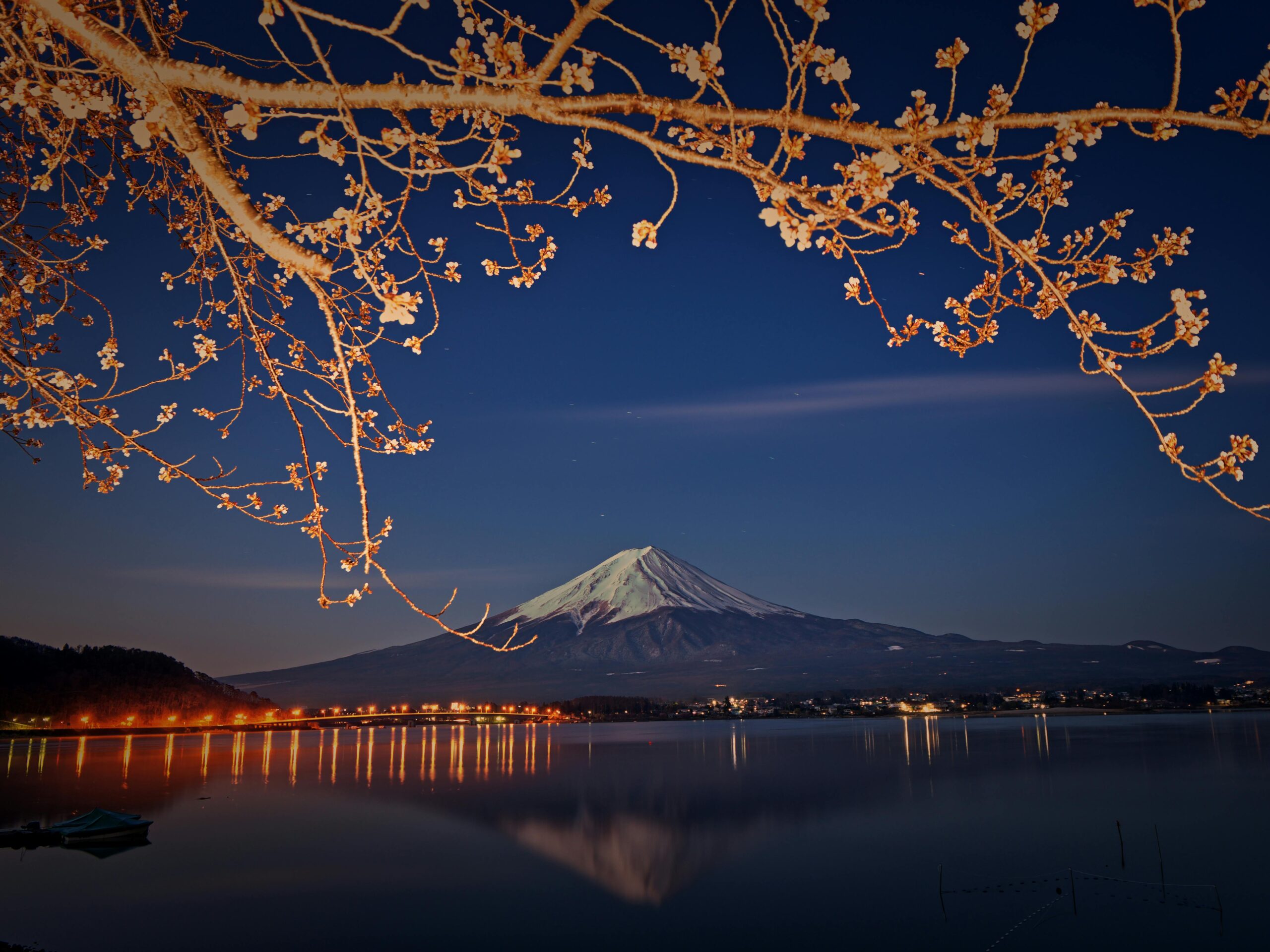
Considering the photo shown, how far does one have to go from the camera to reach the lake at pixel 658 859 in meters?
21.6

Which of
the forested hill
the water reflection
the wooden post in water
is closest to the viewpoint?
the wooden post in water

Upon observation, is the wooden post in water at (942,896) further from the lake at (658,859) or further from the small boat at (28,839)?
the small boat at (28,839)

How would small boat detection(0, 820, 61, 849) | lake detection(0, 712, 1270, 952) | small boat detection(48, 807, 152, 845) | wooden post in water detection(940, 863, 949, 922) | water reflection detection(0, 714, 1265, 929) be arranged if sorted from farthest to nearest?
water reflection detection(0, 714, 1265, 929)
small boat detection(48, 807, 152, 845)
small boat detection(0, 820, 61, 849)
wooden post in water detection(940, 863, 949, 922)
lake detection(0, 712, 1270, 952)

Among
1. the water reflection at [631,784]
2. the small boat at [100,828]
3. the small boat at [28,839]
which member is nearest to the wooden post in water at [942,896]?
the water reflection at [631,784]

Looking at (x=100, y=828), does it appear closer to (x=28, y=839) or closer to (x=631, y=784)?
(x=28, y=839)

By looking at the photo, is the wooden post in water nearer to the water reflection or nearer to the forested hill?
the water reflection

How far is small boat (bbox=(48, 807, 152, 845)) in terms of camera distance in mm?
29562

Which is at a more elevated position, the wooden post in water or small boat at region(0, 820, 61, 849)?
small boat at region(0, 820, 61, 849)

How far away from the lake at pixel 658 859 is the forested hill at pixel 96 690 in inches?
2191

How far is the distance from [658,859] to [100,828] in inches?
841

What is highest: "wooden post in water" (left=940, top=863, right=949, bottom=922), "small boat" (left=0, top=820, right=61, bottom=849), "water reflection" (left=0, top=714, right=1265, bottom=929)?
"small boat" (left=0, top=820, right=61, bottom=849)

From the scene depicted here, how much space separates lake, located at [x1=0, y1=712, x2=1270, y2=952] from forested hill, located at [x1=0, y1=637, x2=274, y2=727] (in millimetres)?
55656

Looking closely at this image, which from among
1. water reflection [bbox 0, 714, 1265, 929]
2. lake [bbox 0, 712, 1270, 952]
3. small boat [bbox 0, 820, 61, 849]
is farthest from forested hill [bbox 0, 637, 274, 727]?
small boat [bbox 0, 820, 61, 849]

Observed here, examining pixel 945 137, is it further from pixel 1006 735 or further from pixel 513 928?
pixel 1006 735
